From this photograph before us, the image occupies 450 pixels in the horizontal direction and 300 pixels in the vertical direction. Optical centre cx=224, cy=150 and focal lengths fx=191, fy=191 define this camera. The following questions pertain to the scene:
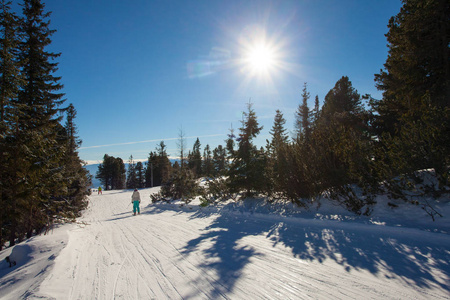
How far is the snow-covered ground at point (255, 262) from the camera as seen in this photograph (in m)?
3.15

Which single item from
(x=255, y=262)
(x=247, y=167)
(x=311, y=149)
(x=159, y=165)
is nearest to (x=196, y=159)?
(x=159, y=165)

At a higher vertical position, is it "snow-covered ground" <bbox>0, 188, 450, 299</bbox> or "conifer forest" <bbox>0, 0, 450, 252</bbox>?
"conifer forest" <bbox>0, 0, 450, 252</bbox>

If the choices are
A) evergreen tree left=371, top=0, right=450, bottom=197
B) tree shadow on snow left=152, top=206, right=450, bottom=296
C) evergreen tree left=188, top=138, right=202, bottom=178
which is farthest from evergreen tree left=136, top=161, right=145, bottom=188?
evergreen tree left=371, top=0, right=450, bottom=197

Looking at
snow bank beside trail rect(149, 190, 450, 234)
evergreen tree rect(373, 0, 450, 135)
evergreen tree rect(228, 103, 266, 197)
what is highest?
evergreen tree rect(373, 0, 450, 135)

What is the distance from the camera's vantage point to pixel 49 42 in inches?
493

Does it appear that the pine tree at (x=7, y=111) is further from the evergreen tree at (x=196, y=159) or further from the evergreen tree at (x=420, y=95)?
the evergreen tree at (x=196, y=159)

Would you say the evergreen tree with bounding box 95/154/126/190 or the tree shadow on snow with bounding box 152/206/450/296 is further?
the evergreen tree with bounding box 95/154/126/190

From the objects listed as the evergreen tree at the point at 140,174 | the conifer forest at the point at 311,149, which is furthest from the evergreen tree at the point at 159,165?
the conifer forest at the point at 311,149

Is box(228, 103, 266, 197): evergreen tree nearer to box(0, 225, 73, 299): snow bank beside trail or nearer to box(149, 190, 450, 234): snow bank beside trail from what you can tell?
box(149, 190, 450, 234): snow bank beside trail

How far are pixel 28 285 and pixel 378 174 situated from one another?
9664 mm

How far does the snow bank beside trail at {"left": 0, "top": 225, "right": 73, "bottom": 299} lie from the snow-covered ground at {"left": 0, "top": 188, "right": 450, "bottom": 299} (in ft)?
0.09

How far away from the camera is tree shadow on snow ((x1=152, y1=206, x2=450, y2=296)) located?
11.2ft

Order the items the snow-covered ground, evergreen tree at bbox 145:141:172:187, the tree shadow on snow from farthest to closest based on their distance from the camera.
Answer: evergreen tree at bbox 145:141:172:187
the tree shadow on snow
the snow-covered ground

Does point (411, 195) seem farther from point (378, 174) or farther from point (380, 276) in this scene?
point (380, 276)
